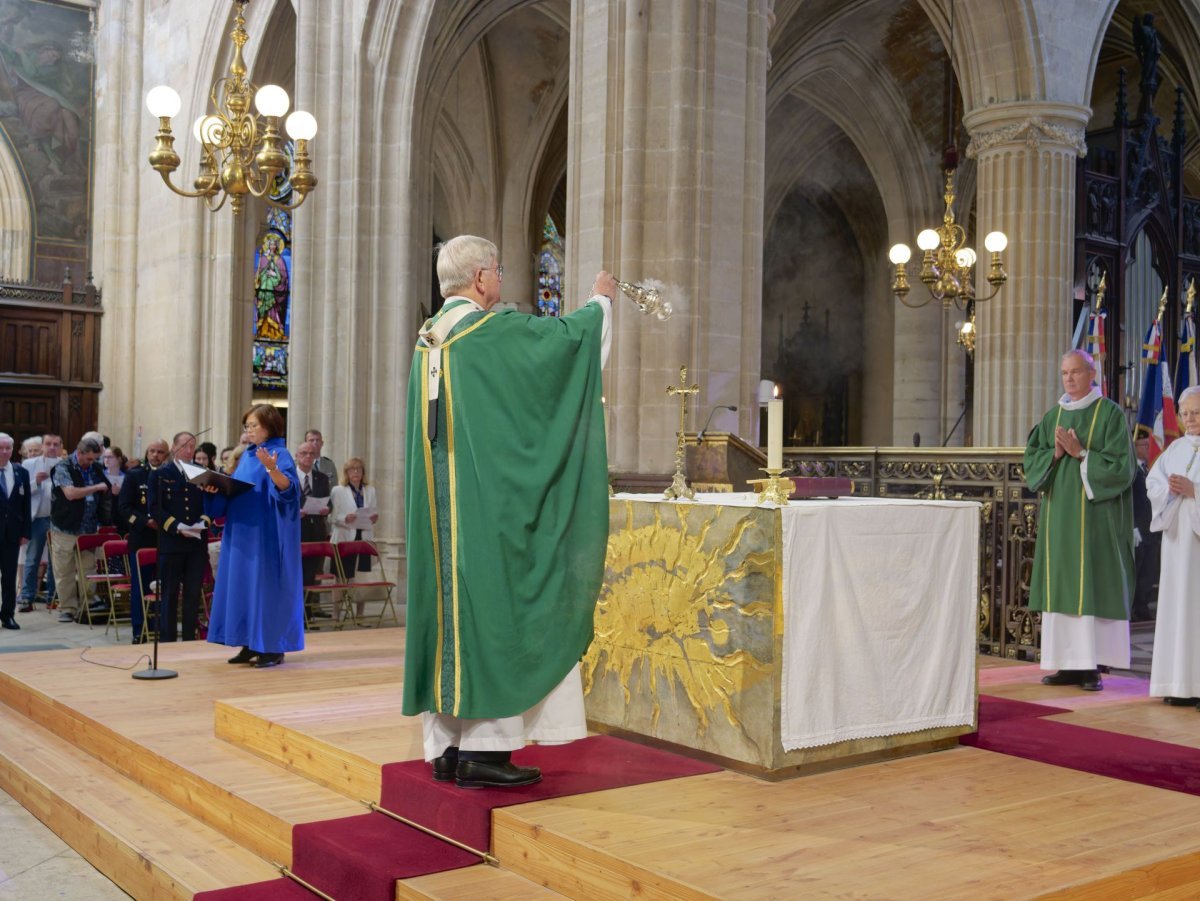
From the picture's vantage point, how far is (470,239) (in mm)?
3854

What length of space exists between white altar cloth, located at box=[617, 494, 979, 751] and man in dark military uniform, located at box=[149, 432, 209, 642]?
4.08 m

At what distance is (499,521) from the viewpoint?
374cm

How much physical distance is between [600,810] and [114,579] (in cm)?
754

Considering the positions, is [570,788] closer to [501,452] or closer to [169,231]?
[501,452]

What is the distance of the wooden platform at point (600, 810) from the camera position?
309 centimetres

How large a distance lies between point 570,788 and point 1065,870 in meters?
1.45

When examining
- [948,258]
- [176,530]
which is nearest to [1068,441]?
[176,530]

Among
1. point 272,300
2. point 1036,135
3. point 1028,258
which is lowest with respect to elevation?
point 1028,258

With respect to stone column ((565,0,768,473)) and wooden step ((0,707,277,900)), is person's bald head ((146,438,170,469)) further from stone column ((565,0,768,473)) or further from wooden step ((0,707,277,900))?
wooden step ((0,707,277,900))

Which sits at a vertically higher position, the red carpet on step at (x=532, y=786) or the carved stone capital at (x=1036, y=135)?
→ the carved stone capital at (x=1036, y=135)

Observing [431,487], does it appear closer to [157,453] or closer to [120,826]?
[120,826]

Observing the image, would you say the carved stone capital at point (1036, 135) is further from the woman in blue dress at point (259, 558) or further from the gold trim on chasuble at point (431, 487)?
the gold trim on chasuble at point (431, 487)

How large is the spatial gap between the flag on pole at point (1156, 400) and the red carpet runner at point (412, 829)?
7.57 meters

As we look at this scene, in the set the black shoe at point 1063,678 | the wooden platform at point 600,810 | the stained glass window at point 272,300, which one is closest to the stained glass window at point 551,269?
the stained glass window at point 272,300
